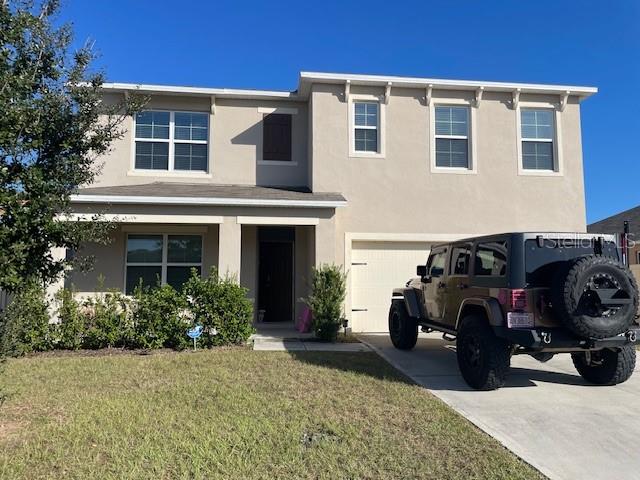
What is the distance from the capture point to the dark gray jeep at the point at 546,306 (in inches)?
232

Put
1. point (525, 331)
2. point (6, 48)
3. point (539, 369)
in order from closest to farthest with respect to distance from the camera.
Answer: point (6, 48) < point (525, 331) < point (539, 369)

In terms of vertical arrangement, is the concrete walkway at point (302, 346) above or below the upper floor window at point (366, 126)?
below

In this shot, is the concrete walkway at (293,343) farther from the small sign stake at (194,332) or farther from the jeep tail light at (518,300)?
the jeep tail light at (518,300)

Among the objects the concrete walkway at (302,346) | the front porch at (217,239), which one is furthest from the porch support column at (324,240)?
the concrete walkway at (302,346)

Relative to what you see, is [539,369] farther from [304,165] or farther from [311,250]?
[304,165]

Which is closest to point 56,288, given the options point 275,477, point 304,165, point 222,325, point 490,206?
point 222,325

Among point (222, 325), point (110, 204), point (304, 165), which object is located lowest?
point (222, 325)

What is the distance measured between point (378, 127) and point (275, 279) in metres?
4.95

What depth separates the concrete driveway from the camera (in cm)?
435

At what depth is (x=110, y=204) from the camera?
10711 mm

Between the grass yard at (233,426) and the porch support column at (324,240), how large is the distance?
4059 millimetres

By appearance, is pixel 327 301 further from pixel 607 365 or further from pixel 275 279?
pixel 607 365

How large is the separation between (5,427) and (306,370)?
154 inches

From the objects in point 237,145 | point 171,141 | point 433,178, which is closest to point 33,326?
point 171,141
